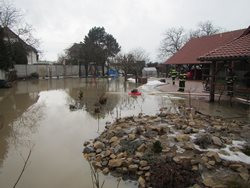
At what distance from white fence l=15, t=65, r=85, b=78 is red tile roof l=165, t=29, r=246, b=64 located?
15794 mm

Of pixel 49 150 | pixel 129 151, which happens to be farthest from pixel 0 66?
pixel 129 151

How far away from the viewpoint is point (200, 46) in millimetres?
26562

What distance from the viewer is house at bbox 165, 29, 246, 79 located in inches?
946

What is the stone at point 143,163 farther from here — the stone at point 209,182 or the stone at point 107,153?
the stone at point 209,182

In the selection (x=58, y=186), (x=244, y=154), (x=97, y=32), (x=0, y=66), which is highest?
(x=97, y=32)

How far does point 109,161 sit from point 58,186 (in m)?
1.18

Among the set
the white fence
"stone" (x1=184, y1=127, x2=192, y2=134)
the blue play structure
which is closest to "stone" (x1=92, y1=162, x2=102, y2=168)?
"stone" (x1=184, y1=127, x2=192, y2=134)

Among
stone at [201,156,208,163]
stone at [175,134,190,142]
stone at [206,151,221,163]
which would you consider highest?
stone at [175,134,190,142]

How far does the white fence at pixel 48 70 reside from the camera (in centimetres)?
2986

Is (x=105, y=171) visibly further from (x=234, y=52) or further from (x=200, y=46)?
(x=200, y=46)

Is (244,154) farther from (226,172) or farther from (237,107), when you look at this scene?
(237,107)

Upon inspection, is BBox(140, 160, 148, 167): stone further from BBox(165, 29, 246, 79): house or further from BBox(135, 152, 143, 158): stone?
BBox(165, 29, 246, 79): house

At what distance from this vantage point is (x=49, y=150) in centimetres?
604

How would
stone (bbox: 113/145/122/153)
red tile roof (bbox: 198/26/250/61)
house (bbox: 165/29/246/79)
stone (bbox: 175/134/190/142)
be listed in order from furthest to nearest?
1. house (bbox: 165/29/246/79)
2. red tile roof (bbox: 198/26/250/61)
3. stone (bbox: 175/134/190/142)
4. stone (bbox: 113/145/122/153)
